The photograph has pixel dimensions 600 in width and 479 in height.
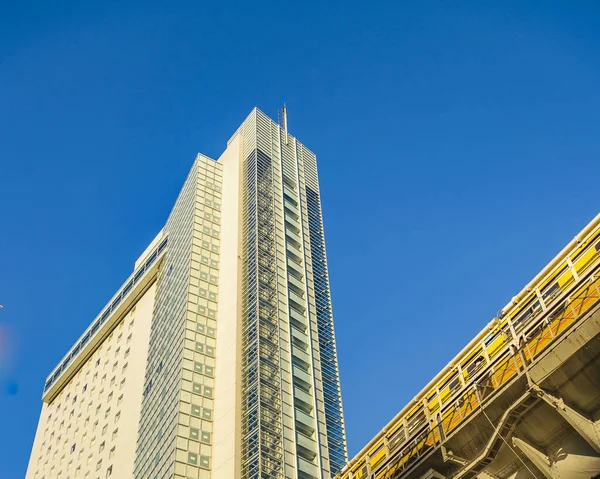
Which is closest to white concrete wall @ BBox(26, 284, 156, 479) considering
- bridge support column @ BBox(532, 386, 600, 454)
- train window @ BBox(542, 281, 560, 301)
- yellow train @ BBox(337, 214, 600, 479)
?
yellow train @ BBox(337, 214, 600, 479)

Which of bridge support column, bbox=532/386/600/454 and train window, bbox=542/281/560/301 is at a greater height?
train window, bbox=542/281/560/301

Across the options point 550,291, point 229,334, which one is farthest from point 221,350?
point 550,291

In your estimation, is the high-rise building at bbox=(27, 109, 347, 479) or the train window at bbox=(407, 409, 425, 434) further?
the high-rise building at bbox=(27, 109, 347, 479)

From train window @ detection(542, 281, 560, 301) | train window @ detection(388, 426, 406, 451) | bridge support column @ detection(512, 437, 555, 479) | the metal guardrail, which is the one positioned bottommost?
bridge support column @ detection(512, 437, 555, 479)

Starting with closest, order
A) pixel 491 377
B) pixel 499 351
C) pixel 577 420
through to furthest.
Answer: pixel 577 420 → pixel 491 377 → pixel 499 351

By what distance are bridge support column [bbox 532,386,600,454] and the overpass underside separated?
24 millimetres

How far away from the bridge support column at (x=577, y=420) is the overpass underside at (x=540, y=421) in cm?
2

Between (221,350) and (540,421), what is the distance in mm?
→ 42359

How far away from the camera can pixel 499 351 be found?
68.2ft

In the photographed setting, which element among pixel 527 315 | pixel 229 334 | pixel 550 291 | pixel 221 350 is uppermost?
pixel 229 334

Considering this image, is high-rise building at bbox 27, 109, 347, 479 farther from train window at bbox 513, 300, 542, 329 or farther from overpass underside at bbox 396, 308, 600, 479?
train window at bbox 513, 300, 542, 329

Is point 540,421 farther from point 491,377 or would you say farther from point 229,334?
point 229,334

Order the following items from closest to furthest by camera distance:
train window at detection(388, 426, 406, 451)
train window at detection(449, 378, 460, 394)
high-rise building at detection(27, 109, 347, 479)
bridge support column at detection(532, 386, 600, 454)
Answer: bridge support column at detection(532, 386, 600, 454), train window at detection(449, 378, 460, 394), train window at detection(388, 426, 406, 451), high-rise building at detection(27, 109, 347, 479)

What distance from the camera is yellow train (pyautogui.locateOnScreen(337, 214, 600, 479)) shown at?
1920 cm
